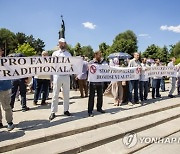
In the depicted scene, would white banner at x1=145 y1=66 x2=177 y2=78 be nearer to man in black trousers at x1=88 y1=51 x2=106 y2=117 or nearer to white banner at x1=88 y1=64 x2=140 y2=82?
white banner at x1=88 y1=64 x2=140 y2=82

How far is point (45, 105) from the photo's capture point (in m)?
7.67

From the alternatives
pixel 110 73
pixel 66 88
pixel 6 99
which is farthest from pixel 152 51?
pixel 6 99

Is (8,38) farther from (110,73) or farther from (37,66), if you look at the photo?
(37,66)

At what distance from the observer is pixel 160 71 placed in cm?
942

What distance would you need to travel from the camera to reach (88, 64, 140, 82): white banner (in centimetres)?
650

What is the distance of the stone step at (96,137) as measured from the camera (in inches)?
169

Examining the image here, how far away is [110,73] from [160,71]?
10.6 ft

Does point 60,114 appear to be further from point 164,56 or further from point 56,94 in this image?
point 164,56

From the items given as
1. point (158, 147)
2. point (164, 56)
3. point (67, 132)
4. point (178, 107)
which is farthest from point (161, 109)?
point (164, 56)

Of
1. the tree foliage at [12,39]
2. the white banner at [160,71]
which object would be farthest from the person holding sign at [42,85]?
the tree foliage at [12,39]

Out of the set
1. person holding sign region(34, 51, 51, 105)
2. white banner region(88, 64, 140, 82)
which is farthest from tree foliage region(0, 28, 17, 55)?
white banner region(88, 64, 140, 82)

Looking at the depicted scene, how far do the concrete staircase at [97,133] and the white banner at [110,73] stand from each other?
108 cm

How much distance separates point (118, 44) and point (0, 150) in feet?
226

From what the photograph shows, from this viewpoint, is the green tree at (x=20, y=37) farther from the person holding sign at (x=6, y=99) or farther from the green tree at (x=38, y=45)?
→ the person holding sign at (x=6, y=99)
